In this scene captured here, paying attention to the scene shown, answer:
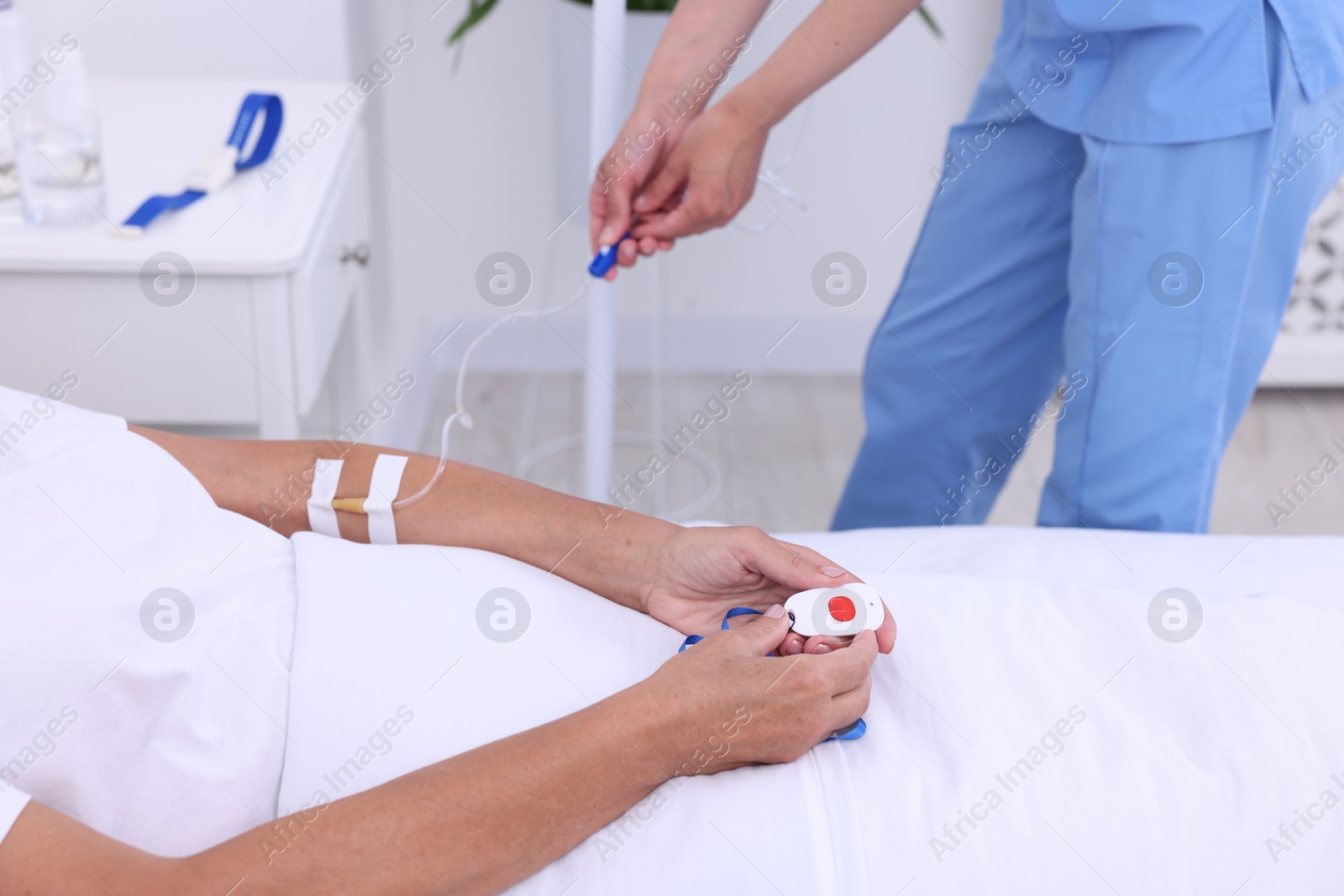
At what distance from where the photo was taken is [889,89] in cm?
222

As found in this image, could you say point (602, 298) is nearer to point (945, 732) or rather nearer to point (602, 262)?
point (602, 262)

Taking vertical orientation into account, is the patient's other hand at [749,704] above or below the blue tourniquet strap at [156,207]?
below

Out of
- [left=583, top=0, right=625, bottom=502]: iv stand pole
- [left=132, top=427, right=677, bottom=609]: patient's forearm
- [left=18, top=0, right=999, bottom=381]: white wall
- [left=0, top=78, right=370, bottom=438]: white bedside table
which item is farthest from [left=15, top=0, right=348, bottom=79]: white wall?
[left=132, top=427, right=677, bottom=609]: patient's forearm

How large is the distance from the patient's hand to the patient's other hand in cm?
9

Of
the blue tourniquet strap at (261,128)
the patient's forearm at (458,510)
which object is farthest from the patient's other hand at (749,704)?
the blue tourniquet strap at (261,128)

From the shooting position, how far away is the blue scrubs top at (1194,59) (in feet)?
3.29

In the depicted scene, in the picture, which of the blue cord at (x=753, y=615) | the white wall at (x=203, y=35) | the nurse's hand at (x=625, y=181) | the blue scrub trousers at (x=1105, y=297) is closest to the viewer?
the blue cord at (x=753, y=615)

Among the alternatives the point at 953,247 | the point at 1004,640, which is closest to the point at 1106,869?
the point at 1004,640

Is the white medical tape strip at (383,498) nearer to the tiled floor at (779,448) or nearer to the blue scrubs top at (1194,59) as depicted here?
the blue scrubs top at (1194,59)

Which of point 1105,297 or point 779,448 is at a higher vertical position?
point 1105,297

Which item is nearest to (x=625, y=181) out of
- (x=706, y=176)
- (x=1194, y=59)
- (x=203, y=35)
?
(x=706, y=176)

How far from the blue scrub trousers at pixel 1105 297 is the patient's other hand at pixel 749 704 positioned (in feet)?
1.60

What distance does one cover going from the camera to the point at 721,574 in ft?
2.86

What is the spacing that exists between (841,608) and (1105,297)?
0.48 meters
